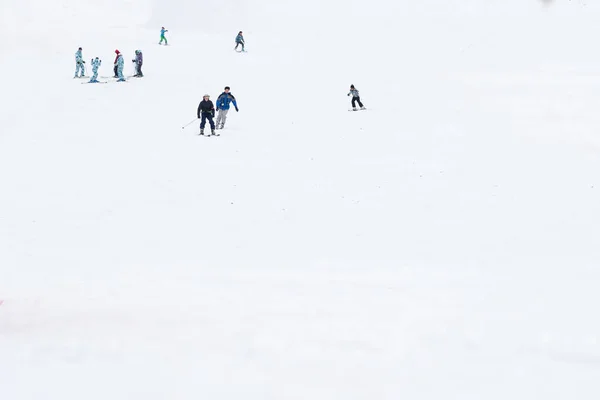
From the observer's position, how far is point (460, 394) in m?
5.95

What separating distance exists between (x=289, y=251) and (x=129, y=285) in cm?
282

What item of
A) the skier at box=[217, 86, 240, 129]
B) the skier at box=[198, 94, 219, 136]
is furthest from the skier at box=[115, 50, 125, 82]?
the skier at box=[198, 94, 219, 136]

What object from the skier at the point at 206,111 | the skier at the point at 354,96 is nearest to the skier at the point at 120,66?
the skier at the point at 206,111

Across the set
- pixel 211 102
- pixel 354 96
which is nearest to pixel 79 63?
pixel 211 102

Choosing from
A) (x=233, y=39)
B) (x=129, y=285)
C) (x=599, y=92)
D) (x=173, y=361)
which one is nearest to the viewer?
(x=173, y=361)

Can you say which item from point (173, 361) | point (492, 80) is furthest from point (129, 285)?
point (492, 80)

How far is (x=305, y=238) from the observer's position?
10953 millimetres

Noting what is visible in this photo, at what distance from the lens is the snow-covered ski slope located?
21.0 feet

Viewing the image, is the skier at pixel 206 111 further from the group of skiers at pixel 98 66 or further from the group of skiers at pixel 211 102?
the group of skiers at pixel 98 66

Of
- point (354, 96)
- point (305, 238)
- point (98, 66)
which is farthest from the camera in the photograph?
point (98, 66)

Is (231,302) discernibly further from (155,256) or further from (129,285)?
(155,256)

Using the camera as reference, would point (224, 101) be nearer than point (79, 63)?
Yes

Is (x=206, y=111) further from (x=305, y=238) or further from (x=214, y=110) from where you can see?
(x=305, y=238)

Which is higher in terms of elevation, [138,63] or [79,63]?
[138,63]
